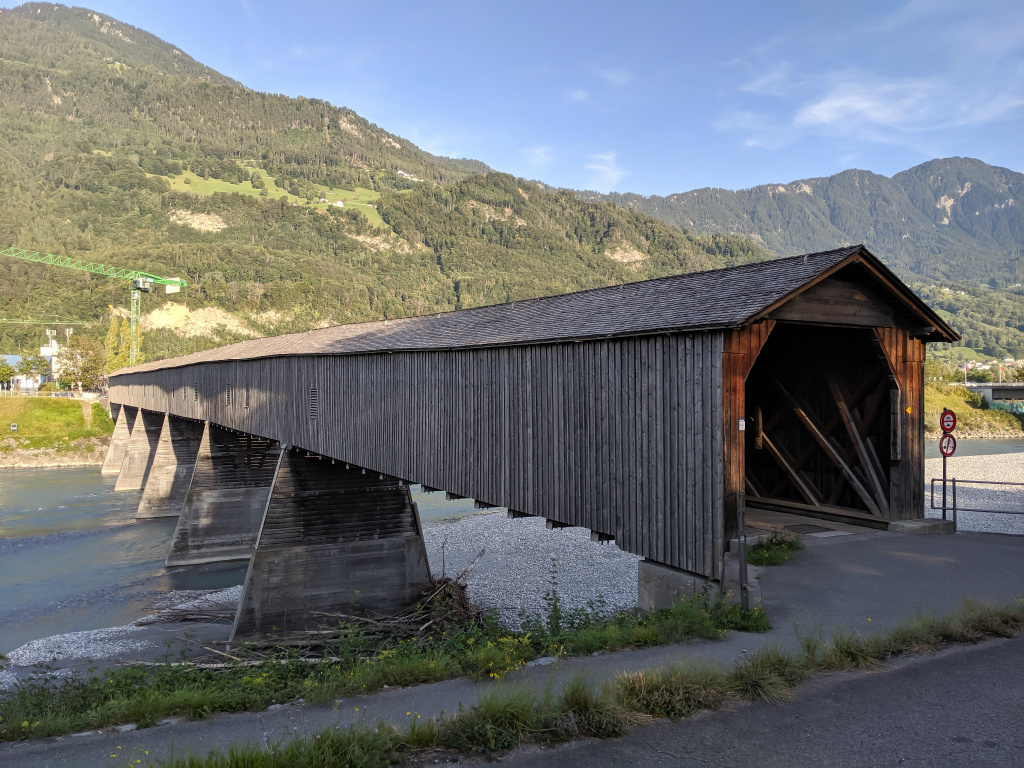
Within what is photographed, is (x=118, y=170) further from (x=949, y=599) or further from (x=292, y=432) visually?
(x=949, y=599)

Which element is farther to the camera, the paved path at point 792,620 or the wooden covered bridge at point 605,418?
the wooden covered bridge at point 605,418

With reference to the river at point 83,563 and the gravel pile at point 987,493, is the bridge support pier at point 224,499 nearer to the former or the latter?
the river at point 83,563

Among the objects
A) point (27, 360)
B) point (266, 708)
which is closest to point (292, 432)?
point (266, 708)

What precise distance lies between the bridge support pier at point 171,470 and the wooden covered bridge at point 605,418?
1167 cm

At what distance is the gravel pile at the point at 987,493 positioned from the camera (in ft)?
54.0

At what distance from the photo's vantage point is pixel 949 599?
768 cm

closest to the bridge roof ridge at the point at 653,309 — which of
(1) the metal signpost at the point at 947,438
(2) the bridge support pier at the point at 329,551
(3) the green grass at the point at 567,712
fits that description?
(1) the metal signpost at the point at 947,438

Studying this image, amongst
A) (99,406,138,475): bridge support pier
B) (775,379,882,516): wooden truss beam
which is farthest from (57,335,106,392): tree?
(775,379,882,516): wooden truss beam

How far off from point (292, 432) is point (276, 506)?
2.12 m

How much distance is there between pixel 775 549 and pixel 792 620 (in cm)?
274

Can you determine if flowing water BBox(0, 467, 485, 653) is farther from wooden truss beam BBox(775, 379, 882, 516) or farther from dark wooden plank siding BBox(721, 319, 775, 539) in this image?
wooden truss beam BBox(775, 379, 882, 516)

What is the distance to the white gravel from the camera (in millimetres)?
13023

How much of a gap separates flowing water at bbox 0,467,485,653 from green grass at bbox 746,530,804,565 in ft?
45.4

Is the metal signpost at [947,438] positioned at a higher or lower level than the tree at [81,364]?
lower
